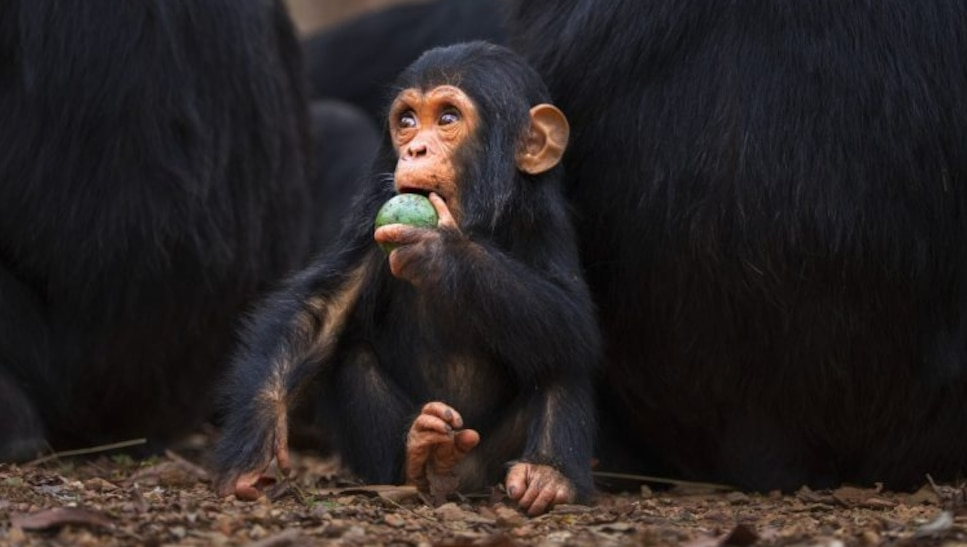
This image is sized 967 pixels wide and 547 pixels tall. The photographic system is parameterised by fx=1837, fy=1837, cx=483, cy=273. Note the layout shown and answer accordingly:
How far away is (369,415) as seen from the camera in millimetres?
4441

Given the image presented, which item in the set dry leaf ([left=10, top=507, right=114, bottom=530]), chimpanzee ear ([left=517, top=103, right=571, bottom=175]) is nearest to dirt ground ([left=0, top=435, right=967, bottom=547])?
dry leaf ([left=10, top=507, right=114, bottom=530])

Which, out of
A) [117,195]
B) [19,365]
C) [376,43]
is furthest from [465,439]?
[376,43]

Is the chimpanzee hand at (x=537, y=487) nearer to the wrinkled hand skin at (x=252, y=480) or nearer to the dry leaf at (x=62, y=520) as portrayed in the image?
the wrinkled hand skin at (x=252, y=480)

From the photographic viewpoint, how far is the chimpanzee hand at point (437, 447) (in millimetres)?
4207

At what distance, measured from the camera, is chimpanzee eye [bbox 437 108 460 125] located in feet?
14.6

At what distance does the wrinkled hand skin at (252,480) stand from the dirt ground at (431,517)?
32 millimetres

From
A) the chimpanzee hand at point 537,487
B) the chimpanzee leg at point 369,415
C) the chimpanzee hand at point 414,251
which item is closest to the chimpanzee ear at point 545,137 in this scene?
the chimpanzee hand at point 414,251

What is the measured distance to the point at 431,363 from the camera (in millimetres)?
4477

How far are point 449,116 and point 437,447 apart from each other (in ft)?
2.68

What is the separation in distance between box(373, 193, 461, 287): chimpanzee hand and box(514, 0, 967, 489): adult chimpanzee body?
2.37 ft

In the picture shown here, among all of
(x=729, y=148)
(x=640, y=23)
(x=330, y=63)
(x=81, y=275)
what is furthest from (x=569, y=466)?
(x=330, y=63)

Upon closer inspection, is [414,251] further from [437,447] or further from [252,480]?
[252,480]

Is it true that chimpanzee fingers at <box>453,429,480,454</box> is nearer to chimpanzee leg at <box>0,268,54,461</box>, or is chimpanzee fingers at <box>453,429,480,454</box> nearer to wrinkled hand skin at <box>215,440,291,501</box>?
wrinkled hand skin at <box>215,440,291,501</box>

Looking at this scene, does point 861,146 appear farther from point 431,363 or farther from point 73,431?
point 73,431
